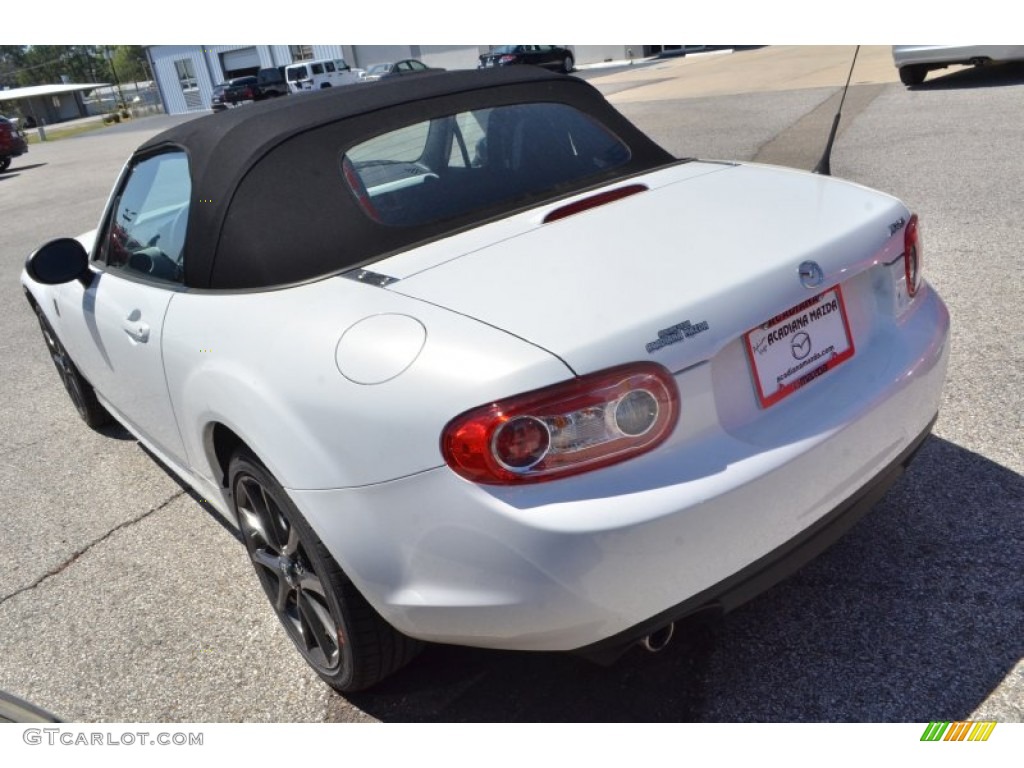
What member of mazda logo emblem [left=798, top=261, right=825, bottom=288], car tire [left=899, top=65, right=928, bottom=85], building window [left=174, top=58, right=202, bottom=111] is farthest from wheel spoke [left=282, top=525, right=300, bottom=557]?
building window [left=174, top=58, right=202, bottom=111]

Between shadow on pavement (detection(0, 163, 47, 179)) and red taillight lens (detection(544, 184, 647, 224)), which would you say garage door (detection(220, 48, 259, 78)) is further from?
red taillight lens (detection(544, 184, 647, 224))

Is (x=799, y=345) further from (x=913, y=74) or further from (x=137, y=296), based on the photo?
(x=913, y=74)

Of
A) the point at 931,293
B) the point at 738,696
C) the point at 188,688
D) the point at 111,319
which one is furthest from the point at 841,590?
the point at 111,319

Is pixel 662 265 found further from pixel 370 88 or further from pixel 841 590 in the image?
pixel 370 88

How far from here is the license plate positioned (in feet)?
6.93

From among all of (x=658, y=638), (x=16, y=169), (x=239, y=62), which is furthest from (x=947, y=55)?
(x=239, y=62)

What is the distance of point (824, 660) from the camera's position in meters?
2.43

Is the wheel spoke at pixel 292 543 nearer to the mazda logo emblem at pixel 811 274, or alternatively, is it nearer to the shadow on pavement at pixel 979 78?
the mazda logo emblem at pixel 811 274

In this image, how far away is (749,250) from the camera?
2219 millimetres

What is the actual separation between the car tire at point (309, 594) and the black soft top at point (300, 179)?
0.58 metres

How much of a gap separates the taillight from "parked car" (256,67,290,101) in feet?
136

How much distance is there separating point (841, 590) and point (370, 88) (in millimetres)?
2273

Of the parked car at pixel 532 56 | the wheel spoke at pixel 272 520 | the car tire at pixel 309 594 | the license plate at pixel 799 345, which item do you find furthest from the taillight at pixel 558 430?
the parked car at pixel 532 56

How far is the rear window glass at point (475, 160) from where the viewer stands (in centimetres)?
279
